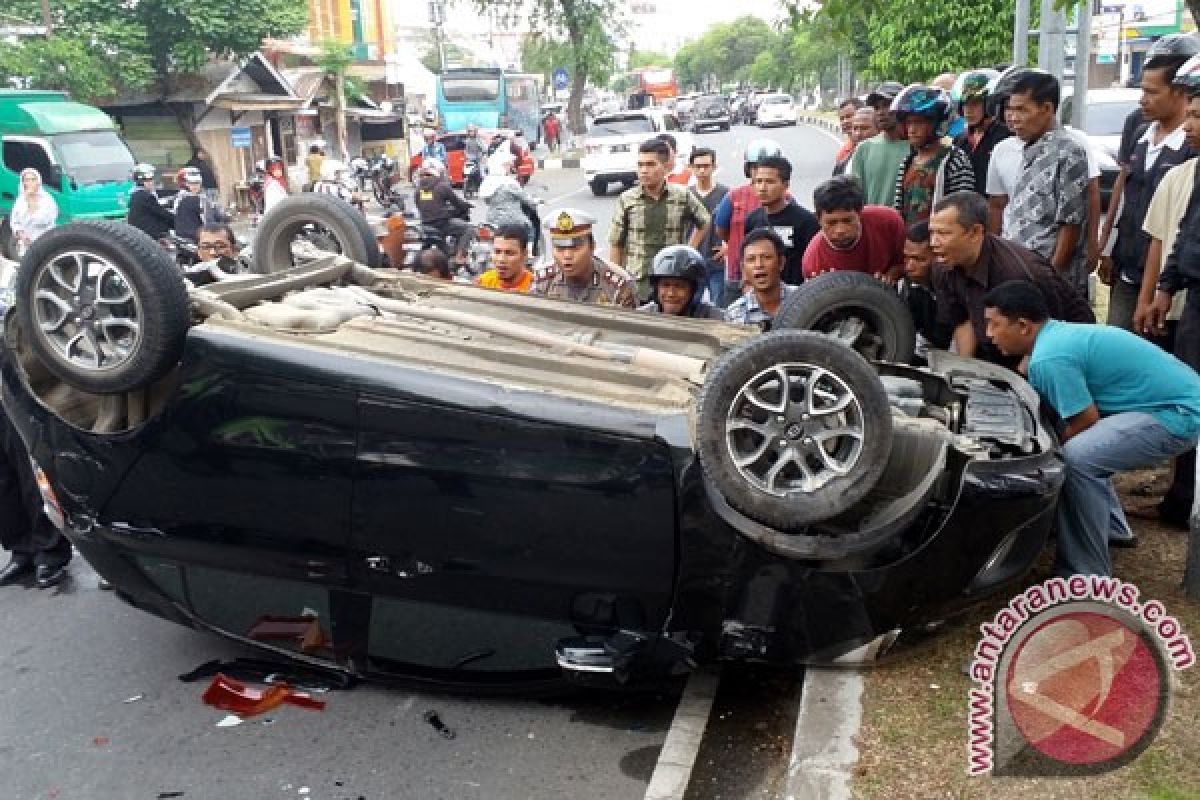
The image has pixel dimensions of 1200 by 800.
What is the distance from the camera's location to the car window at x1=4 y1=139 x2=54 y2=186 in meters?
19.3

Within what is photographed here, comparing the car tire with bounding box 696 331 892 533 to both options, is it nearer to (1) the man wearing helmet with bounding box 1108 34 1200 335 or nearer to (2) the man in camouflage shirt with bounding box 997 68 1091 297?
(2) the man in camouflage shirt with bounding box 997 68 1091 297

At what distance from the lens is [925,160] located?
21.6ft

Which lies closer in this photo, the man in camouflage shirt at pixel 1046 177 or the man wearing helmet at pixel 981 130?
the man in camouflage shirt at pixel 1046 177

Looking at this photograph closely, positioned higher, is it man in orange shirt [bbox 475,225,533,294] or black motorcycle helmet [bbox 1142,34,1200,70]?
black motorcycle helmet [bbox 1142,34,1200,70]

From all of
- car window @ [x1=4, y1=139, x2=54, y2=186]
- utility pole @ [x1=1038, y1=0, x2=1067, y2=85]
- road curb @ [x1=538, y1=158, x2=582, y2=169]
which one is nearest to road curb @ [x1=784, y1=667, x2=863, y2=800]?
utility pole @ [x1=1038, y1=0, x2=1067, y2=85]

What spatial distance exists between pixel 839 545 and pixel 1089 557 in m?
1.21

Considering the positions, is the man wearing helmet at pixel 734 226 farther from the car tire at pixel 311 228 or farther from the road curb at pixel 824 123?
the road curb at pixel 824 123

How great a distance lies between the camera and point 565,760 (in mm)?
3754

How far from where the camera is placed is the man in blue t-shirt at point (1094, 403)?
12.8 ft

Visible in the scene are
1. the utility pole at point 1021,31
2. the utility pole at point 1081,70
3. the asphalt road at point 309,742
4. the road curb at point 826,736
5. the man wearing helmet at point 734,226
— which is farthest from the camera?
the utility pole at point 1021,31

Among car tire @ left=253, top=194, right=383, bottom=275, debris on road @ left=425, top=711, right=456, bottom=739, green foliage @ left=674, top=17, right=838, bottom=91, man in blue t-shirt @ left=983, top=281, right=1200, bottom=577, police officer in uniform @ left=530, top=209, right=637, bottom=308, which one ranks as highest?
green foliage @ left=674, top=17, right=838, bottom=91

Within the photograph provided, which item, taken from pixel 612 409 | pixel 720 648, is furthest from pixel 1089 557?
pixel 612 409

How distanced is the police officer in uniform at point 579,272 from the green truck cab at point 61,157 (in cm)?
1578

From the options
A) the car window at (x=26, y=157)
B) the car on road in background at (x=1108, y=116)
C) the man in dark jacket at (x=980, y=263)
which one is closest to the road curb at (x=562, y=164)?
the car window at (x=26, y=157)
